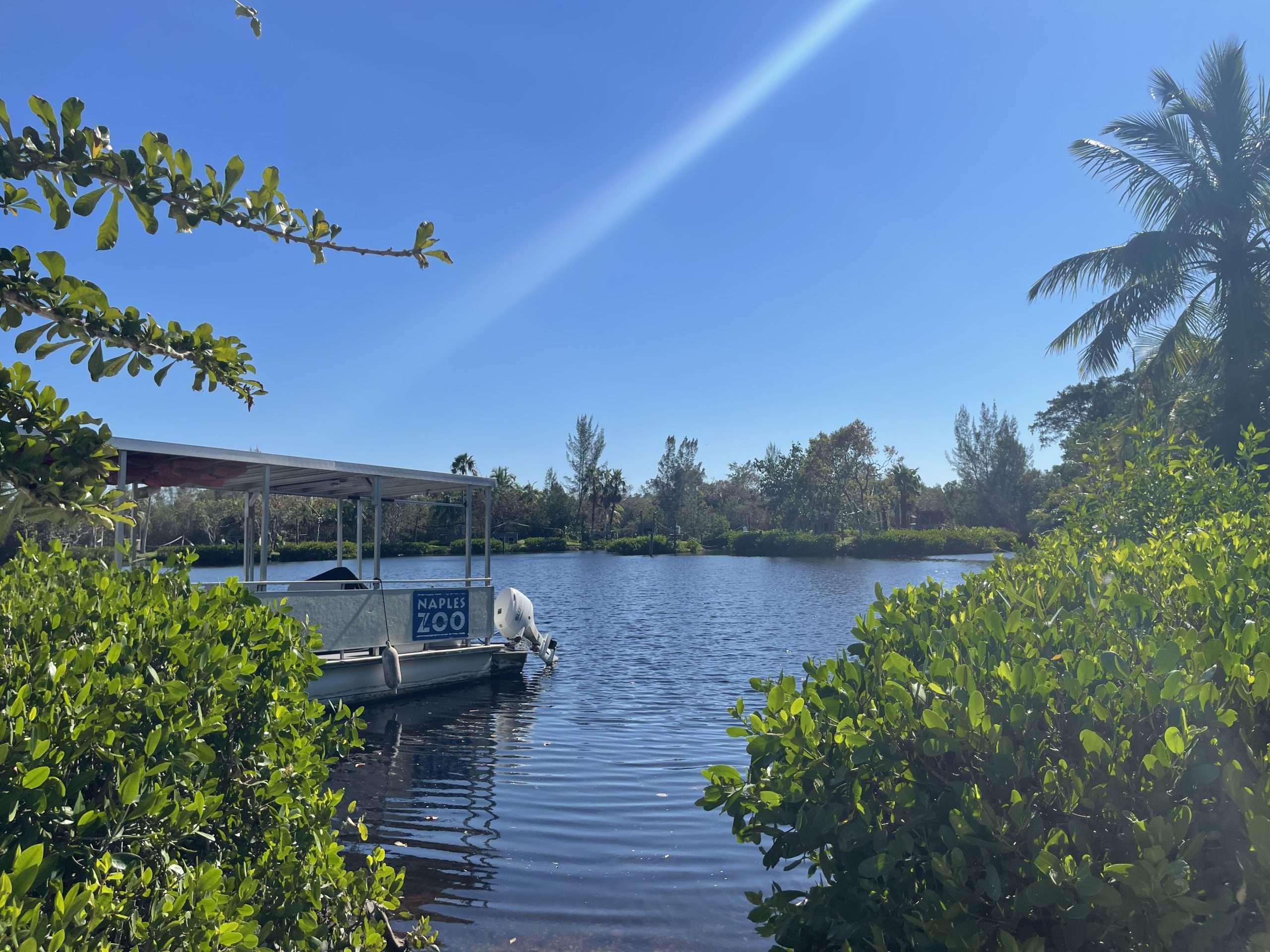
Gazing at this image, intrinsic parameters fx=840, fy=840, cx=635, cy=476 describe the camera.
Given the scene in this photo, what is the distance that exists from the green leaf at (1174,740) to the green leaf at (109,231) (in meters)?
2.62

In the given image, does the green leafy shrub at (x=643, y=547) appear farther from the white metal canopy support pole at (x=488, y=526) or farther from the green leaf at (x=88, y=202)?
the green leaf at (x=88, y=202)

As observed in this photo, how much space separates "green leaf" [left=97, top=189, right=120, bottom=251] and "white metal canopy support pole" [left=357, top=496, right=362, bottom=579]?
491 inches

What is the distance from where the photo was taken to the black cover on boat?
12711 mm

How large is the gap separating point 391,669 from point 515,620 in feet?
10.7

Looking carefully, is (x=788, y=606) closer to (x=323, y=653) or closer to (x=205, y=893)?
(x=323, y=653)

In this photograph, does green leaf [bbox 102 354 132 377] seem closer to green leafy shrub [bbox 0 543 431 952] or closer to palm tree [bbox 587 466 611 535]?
green leafy shrub [bbox 0 543 431 952]

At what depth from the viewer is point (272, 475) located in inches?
480

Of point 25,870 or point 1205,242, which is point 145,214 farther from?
point 1205,242

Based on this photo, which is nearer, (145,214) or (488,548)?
(145,214)

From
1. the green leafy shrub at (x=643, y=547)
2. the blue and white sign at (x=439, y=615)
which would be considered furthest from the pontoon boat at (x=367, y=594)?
the green leafy shrub at (x=643, y=547)

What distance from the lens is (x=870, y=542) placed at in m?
67.2

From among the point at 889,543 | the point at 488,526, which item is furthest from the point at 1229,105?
the point at 889,543

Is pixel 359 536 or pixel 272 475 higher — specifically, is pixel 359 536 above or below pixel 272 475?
below

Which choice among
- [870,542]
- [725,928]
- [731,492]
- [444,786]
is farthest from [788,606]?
[731,492]
